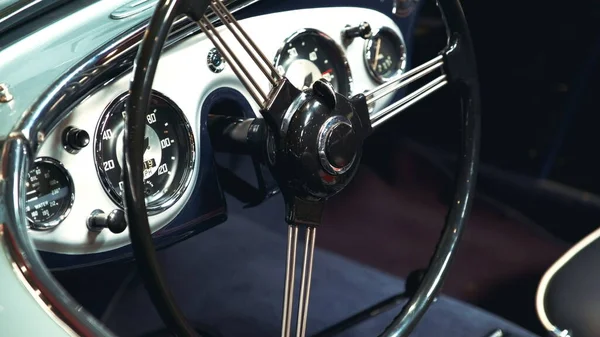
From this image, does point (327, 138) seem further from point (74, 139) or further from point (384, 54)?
point (384, 54)

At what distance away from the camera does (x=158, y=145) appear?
105 cm

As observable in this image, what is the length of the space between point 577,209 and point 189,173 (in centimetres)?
141

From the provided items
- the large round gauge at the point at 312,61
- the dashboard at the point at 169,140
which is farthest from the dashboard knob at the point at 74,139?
the large round gauge at the point at 312,61

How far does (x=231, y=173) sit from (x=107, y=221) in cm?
29

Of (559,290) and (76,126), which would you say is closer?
(76,126)

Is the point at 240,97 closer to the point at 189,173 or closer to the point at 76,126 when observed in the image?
the point at 189,173

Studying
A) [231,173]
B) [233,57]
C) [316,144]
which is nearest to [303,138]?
[316,144]

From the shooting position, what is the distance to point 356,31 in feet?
4.24

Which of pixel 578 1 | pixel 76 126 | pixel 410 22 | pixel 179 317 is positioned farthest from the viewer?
pixel 578 1

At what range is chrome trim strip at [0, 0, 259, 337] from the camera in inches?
28.1

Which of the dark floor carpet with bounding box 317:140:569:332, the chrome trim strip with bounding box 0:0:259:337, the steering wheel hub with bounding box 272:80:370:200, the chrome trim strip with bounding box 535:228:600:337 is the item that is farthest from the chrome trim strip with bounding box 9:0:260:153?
the dark floor carpet with bounding box 317:140:569:332

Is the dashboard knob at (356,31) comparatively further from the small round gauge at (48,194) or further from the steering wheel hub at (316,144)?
the small round gauge at (48,194)

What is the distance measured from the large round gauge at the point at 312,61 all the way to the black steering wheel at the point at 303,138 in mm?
177

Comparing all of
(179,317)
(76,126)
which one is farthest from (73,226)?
(179,317)
